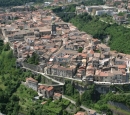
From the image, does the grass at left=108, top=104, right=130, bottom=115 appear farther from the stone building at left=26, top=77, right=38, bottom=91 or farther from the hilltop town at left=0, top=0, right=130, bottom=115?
the stone building at left=26, top=77, right=38, bottom=91

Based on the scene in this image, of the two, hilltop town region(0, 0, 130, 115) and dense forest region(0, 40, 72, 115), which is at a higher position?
hilltop town region(0, 0, 130, 115)

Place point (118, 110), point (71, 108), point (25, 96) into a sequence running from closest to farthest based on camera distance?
1. point (118, 110)
2. point (71, 108)
3. point (25, 96)

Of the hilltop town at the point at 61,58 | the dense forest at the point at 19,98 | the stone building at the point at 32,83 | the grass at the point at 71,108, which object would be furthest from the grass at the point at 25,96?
the grass at the point at 71,108

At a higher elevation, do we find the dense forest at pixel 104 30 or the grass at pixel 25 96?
the dense forest at pixel 104 30

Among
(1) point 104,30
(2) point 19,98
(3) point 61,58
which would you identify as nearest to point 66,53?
(3) point 61,58

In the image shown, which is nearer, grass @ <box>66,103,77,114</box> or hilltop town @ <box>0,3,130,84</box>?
grass @ <box>66,103,77,114</box>

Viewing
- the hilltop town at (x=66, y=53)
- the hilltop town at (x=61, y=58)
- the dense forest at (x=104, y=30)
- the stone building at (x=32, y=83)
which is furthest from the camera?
the dense forest at (x=104, y=30)

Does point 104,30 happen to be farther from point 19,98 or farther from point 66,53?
point 19,98

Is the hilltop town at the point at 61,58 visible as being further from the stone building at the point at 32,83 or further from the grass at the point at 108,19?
the grass at the point at 108,19

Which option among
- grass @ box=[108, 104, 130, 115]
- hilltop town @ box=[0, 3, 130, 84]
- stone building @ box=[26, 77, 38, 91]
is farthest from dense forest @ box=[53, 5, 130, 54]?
stone building @ box=[26, 77, 38, 91]
